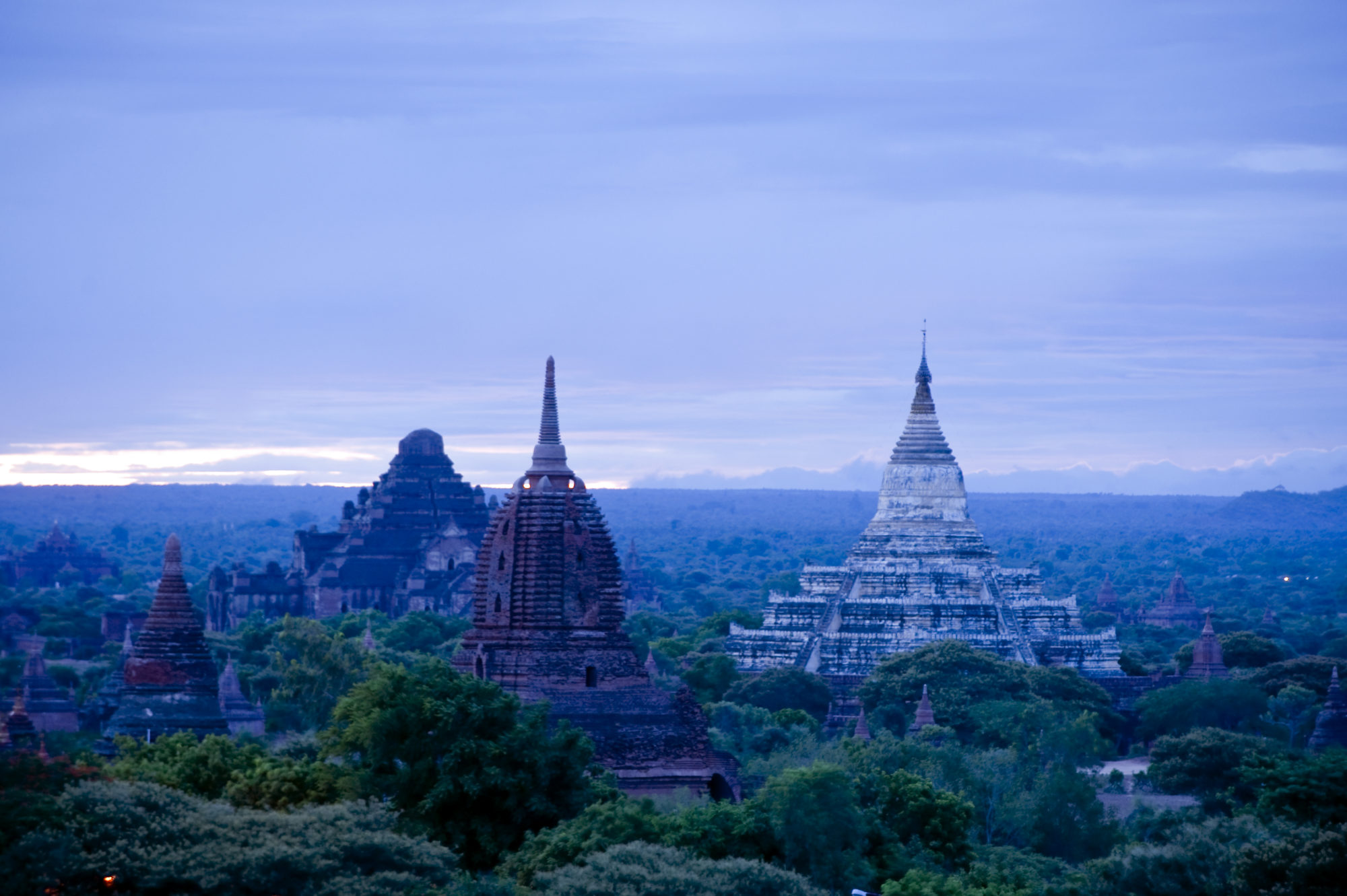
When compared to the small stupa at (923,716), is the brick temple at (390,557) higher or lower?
higher

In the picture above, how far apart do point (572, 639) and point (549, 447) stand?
454cm

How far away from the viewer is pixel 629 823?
43844 millimetres

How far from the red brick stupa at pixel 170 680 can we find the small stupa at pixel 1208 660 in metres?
44.5

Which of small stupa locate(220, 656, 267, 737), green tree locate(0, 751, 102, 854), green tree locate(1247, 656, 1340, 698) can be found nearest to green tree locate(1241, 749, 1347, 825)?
green tree locate(0, 751, 102, 854)

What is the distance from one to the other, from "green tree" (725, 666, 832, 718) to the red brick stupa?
28600 mm

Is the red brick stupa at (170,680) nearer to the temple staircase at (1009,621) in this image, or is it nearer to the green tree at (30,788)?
the green tree at (30,788)

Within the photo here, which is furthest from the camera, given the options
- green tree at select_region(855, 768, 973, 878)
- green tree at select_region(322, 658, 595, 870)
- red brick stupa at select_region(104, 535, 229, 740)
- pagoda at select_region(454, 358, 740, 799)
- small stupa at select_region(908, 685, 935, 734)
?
small stupa at select_region(908, 685, 935, 734)

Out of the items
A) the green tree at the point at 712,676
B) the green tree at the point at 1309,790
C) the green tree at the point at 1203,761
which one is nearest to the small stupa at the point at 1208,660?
the green tree at the point at 712,676

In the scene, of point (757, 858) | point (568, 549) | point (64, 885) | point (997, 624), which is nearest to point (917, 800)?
point (757, 858)

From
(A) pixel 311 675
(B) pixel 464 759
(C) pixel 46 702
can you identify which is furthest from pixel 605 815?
(C) pixel 46 702

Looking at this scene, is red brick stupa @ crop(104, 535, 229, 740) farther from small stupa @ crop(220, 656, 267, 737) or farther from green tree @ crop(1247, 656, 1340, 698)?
green tree @ crop(1247, 656, 1340, 698)

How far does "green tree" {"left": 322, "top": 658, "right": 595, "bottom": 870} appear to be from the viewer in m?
46.9

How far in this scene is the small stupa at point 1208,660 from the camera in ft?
324

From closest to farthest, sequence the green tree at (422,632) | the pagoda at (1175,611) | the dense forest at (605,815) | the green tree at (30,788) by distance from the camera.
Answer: the green tree at (30,788)
the dense forest at (605,815)
the green tree at (422,632)
the pagoda at (1175,611)
